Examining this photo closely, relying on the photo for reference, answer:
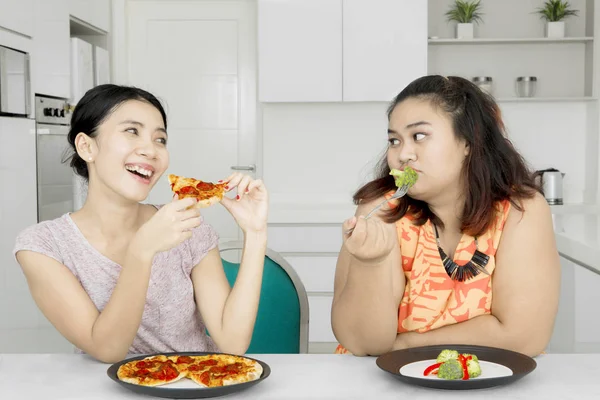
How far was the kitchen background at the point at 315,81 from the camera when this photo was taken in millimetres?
4023

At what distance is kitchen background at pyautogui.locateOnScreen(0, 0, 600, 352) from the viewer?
4.02m

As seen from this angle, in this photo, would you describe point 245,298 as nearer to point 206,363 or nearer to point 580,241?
point 206,363

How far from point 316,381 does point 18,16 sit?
242cm

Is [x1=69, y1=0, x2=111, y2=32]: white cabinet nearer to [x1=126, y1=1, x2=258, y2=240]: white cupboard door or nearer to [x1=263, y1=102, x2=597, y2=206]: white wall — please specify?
[x1=126, y1=1, x2=258, y2=240]: white cupboard door

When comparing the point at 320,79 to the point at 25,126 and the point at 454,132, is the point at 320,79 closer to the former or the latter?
the point at 25,126

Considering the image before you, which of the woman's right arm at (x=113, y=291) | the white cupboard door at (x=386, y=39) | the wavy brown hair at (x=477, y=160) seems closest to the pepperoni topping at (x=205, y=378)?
the woman's right arm at (x=113, y=291)

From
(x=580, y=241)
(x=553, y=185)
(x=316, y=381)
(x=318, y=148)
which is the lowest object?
(x=316, y=381)

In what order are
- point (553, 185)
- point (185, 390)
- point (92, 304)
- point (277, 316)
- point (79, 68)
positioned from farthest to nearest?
point (553, 185), point (79, 68), point (277, 316), point (92, 304), point (185, 390)

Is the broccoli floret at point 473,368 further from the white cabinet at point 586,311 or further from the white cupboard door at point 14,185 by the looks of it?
the white cupboard door at point 14,185

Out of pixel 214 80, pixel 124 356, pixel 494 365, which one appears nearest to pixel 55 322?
pixel 124 356

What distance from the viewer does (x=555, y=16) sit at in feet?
14.0

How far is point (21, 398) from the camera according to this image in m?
1.21

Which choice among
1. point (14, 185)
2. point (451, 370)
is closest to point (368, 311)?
point (451, 370)

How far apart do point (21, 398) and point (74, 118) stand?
0.74m
